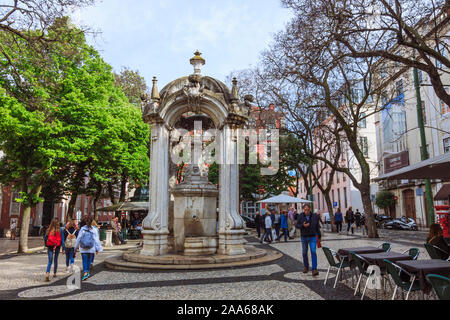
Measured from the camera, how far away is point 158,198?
1202 cm

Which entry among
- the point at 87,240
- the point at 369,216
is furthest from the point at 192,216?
the point at 369,216

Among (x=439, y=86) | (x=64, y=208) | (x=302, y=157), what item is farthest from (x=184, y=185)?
(x=64, y=208)

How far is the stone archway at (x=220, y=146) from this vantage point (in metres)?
11.7

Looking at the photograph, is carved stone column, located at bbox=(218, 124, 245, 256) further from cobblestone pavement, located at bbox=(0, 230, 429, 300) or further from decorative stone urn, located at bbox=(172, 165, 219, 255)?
cobblestone pavement, located at bbox=(0, 230, 429, 300)

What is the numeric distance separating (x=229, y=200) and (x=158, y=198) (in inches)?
96.4

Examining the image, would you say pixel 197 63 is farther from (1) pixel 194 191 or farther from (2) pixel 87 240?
(2) pixel 87 240

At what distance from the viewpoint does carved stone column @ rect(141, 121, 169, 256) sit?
11.6m

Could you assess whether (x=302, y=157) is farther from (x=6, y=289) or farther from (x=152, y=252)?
(x=6, y=289)

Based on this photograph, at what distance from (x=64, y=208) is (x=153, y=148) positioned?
3296 cm

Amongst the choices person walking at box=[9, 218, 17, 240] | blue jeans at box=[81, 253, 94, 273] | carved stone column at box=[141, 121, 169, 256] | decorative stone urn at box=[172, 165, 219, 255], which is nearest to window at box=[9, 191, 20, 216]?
person walking at box=[9, 218, 17, 240]

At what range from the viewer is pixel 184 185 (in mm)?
12156

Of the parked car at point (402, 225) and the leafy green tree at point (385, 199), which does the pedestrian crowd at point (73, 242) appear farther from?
the leafy green tree at point (385, 199)

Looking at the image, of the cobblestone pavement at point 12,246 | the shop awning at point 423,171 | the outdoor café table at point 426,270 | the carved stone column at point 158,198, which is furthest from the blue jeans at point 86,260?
the cobblestone pavement at point 12,246

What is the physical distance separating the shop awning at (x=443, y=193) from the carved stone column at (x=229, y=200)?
2248 cm
